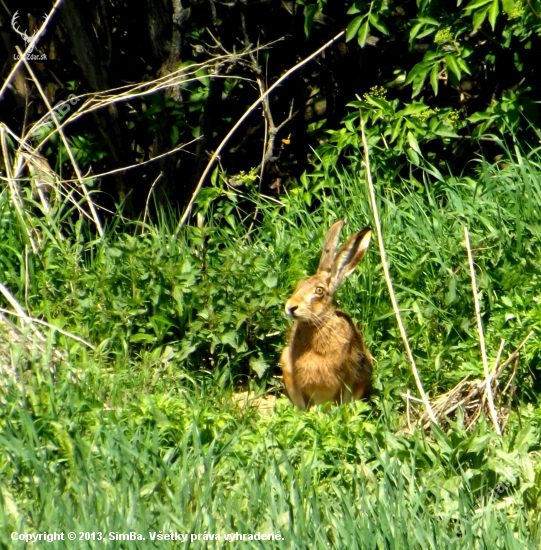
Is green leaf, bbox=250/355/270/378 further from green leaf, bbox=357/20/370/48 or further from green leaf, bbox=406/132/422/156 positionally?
green leaf, bbox=357/20/370/48

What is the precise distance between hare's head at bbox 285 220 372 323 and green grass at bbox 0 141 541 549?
1.02ft

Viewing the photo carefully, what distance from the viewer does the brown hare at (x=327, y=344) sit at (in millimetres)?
A: 4746

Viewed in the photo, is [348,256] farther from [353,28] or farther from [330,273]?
[353,28]

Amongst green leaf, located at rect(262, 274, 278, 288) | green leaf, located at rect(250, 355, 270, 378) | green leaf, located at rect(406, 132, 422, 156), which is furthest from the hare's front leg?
green leaf, located at rect(406, 132, 422, 156)

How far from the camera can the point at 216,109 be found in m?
7.11

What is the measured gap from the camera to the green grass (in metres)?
3.24

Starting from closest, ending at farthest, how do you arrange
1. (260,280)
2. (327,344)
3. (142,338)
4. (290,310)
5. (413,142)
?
(290,310) < (327,344) < (142,338) < (260,280) < (413,142)

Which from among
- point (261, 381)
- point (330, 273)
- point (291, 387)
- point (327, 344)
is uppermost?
point (330, 273)

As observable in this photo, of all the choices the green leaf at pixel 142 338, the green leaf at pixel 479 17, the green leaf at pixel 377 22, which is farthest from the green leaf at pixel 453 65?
the green leaf at pixel 142 338

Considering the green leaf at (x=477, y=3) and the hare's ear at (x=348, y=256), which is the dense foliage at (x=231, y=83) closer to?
the green leaf at (x=477, y=3)

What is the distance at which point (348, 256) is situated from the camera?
16.1ft

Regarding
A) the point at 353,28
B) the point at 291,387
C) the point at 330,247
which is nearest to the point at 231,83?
the point at 353,28

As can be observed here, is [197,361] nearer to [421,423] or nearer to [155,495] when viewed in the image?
[421,423]

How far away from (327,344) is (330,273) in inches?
14.8
